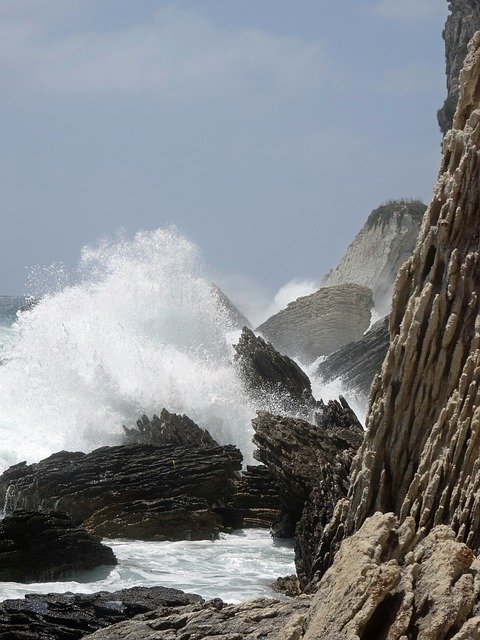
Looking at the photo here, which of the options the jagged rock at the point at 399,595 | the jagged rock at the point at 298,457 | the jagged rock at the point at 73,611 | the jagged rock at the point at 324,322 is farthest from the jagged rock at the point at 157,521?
the jagged rock at the point at 324,322

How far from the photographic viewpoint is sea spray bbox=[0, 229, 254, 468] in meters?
23.6

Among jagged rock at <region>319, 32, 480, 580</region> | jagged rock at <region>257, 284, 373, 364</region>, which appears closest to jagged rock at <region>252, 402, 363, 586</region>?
jagged rock at <region>319, 32, 480, 580</region>

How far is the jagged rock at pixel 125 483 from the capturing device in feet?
52.2

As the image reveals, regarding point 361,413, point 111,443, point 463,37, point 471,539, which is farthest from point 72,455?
point 463,37

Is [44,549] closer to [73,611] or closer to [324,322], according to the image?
[73,611]

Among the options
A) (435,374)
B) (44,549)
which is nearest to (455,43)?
(44,549)

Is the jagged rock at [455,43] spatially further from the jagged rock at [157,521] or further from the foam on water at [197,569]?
the foam on water at [197,569]

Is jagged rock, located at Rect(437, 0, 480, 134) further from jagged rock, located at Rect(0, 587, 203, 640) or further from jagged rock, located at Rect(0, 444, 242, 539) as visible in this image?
jagged rock, located at Rect(0, 587, 203, 640)

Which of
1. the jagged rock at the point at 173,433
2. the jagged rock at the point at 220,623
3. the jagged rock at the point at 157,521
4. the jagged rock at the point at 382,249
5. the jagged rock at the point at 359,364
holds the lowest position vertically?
the jagged rock at the point at 220,623

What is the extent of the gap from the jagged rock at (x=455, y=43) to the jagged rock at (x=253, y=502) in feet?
77.0

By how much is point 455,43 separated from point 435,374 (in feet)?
109

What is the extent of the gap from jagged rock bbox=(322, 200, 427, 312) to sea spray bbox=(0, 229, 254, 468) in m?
20.2

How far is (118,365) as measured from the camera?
2609 cm

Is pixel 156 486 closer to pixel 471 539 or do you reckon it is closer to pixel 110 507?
pixel 110 507
